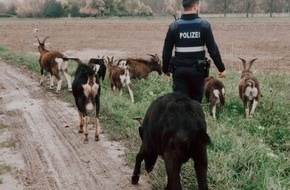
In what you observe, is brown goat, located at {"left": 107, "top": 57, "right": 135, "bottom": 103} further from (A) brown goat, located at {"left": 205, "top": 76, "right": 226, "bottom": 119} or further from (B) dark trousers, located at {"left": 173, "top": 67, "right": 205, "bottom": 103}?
(B) dark trousers, located at {"left": 173, "top": 67, "right": 205, "bottom": 103}

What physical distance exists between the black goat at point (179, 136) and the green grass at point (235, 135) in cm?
92

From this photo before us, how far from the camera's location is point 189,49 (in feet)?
20.4

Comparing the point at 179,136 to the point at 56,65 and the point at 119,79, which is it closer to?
the point at 119,79

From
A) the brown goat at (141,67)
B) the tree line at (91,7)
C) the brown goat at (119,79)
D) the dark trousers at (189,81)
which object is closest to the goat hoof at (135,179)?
the dark trousers at (189,81)

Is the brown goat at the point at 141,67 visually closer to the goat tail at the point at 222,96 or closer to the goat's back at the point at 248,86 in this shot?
the goat tail at the point at 222,96

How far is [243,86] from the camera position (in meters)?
11.0

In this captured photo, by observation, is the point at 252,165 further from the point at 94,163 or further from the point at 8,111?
the point at 8,111

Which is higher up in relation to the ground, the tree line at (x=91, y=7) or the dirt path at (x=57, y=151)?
the tree line at (x=91, y=7)

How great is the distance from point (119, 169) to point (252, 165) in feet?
6.76

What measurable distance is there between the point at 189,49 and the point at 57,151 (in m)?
3.14

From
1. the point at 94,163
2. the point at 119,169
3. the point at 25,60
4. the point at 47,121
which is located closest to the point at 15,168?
the point at 94,163

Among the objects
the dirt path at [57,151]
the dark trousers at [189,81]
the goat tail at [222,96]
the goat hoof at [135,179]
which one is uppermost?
the dark trousers at [189,81]

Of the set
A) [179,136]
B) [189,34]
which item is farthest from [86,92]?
[179,136]

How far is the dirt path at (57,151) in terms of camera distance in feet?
20.6
